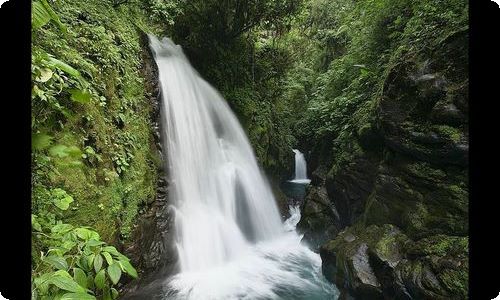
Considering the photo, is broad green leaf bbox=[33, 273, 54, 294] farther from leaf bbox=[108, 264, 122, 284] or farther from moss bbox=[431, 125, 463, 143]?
moss bbox=[431, 125, 463, 143]

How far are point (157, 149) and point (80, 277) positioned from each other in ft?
18.3

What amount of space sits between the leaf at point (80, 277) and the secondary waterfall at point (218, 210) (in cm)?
389

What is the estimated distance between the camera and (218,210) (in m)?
8.20

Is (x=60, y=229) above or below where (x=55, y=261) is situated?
above

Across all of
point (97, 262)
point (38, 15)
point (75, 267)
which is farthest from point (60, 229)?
point (38, 15)

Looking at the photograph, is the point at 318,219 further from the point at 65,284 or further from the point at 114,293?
the point at 65,284

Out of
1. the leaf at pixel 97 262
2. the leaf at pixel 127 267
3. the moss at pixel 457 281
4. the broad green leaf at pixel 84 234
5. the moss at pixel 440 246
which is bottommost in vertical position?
the moss at pixel 457 281

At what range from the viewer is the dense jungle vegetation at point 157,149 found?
223cm

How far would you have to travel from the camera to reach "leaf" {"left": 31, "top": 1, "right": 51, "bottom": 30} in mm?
1564

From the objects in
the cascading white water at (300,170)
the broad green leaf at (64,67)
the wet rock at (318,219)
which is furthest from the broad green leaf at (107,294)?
the cascading white water at (300,170)

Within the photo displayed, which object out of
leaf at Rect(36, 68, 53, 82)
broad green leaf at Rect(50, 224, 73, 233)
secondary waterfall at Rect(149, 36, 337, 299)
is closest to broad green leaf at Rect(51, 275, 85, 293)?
broad green leaf at Rect(50, 224, 73, 233)

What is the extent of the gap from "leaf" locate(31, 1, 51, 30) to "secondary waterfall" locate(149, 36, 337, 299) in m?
4.82

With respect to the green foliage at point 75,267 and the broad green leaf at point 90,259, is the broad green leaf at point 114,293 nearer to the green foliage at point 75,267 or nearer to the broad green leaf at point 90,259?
the green foliage at point 75,267
